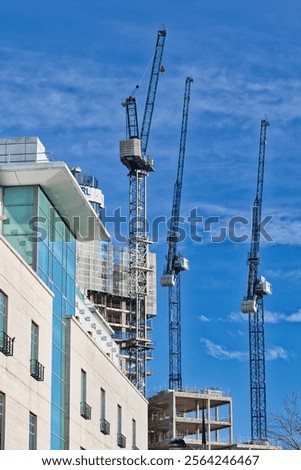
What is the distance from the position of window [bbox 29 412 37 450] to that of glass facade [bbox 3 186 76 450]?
499cm

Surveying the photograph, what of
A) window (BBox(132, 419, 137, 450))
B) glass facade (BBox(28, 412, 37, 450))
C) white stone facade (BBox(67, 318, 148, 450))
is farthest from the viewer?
window (BBox(132, 419, 137, 450))

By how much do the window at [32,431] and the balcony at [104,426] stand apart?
17.2m

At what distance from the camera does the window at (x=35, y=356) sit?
201 feet

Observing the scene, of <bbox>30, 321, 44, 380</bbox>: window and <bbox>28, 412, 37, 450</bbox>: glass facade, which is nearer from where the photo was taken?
<bbox>28, 412, 37, 450</bbox>: glass facade

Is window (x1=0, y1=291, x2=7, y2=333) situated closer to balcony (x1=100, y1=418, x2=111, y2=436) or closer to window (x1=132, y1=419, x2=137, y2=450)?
balcony (x1=100, y1=418, x2=111, y2=436)

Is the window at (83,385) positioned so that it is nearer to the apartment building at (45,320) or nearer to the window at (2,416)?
the apartment building at (45,320)

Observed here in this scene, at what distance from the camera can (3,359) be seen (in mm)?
55625

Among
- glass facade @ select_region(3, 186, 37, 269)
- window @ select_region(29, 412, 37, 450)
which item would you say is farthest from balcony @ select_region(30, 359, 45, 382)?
glass facade @ select_region(3, 186, 37, 269)

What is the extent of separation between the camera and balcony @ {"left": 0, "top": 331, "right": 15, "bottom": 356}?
55.7 m

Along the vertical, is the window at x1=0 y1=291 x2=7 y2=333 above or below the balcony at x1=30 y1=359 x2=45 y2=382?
above

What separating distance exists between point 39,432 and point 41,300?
7153 mm

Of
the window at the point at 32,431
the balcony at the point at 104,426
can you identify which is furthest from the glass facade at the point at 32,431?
the balcony at the point at 104,426
